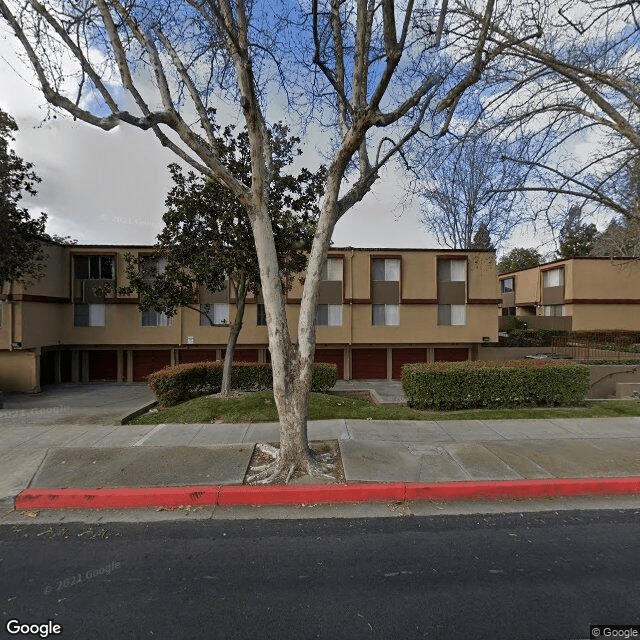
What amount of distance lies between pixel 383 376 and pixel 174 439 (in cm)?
1429

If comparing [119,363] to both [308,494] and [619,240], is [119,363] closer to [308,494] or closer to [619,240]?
[308,494]

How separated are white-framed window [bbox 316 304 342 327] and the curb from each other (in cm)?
1412

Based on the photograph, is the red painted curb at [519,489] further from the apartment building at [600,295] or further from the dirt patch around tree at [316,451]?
the apartment building at [600,295]

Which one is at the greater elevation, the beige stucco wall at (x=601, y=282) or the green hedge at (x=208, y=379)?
the beige stucco wall at (x=601, y=282)

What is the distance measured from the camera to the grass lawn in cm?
870

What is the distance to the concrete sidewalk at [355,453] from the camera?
17.4 ft

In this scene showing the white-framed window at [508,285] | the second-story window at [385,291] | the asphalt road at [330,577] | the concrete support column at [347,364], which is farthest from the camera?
the white-framed window at [508,285]

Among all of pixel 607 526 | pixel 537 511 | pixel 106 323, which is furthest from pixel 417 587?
pixel 106 323

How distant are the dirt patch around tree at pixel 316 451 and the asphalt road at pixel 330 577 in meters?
0.81

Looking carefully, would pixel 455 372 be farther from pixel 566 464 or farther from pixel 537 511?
pixel 537 511

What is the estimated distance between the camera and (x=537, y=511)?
4.62 meters

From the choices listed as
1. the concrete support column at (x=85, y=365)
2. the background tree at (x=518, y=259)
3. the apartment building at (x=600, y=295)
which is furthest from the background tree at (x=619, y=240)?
the concrete support column at (x=85, y=365)

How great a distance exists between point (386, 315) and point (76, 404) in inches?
539

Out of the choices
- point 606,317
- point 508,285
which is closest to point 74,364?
point 606,317
